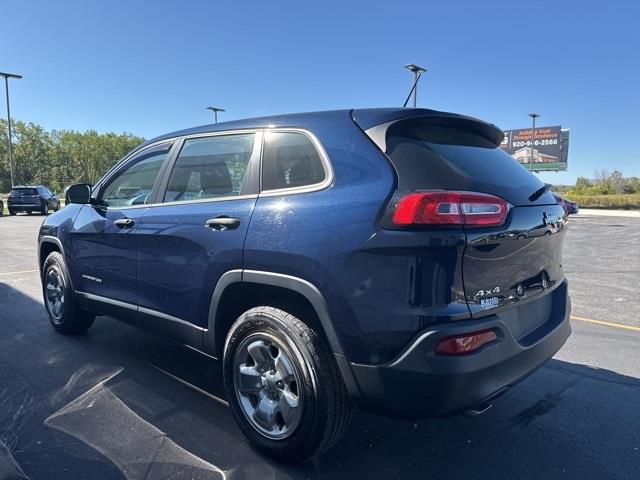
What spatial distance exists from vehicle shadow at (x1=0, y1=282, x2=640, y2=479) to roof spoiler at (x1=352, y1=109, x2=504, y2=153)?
5.59ft

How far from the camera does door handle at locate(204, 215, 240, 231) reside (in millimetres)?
2697

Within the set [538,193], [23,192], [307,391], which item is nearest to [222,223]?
[307,391]

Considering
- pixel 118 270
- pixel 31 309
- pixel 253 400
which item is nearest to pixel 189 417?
pixel 253 400

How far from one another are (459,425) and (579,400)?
98 centimetres

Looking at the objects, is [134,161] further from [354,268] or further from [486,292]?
[486,292]

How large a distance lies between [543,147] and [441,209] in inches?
2259

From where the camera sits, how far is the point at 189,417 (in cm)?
305

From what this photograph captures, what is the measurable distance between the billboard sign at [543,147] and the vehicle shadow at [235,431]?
53.5 metres

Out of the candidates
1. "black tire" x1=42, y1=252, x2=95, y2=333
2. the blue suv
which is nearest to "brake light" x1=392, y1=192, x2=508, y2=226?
the blue suv

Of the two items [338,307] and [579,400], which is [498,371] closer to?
[338,307]

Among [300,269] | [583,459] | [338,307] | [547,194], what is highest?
[547,194]

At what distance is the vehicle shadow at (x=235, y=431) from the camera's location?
98.9 inches

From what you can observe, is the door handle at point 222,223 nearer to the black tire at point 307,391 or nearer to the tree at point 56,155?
the black tire at point 307,391

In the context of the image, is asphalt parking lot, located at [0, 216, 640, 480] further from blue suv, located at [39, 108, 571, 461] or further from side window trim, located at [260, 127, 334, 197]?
side window trim, located at [260, 127, 334, 197]
